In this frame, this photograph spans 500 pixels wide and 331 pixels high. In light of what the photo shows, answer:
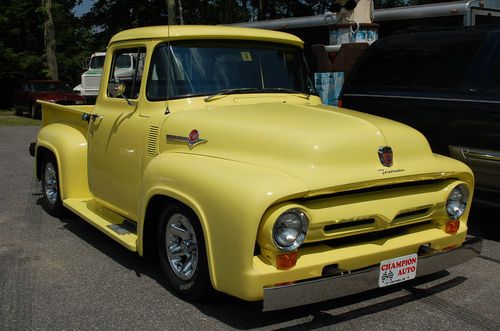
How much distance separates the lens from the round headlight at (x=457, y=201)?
4.17 metres

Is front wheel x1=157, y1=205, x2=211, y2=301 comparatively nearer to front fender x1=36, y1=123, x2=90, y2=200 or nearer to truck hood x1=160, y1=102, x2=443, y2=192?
truck hood x1=160, y1=102, x2=443, y2=192

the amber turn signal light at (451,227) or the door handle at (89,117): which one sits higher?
the door handle at (89,117)

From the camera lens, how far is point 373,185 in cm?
371

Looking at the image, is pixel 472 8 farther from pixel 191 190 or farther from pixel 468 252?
pixel 191 190

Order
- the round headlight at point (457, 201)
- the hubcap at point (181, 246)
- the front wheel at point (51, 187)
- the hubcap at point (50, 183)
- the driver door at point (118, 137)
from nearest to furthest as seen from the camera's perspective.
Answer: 1. the hubcap at point (181, 246)
2. the round headlight at point (457, 201)
3. the driver door at point (118, 137)
4. the front wheel at point (51, 187)
5. the hubcap at point (50, 183)

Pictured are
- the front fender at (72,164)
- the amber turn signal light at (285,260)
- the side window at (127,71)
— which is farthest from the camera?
the front fender at (72,164)

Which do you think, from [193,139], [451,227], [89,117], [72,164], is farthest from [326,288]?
[72,164]

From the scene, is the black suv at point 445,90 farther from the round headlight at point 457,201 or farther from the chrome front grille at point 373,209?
the chrome front grille at point 373,209

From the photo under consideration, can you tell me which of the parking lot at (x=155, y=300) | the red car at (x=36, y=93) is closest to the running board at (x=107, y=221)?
the parking lot at (x=155, y=300)

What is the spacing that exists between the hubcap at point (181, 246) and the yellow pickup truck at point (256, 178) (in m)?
0.01

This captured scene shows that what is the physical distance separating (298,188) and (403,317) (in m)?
1.26

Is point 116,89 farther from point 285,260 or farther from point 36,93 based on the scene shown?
point 36,93

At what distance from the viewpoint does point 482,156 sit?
554cm

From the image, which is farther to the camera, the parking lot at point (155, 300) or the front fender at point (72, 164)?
the front fender at point (72, 164)
